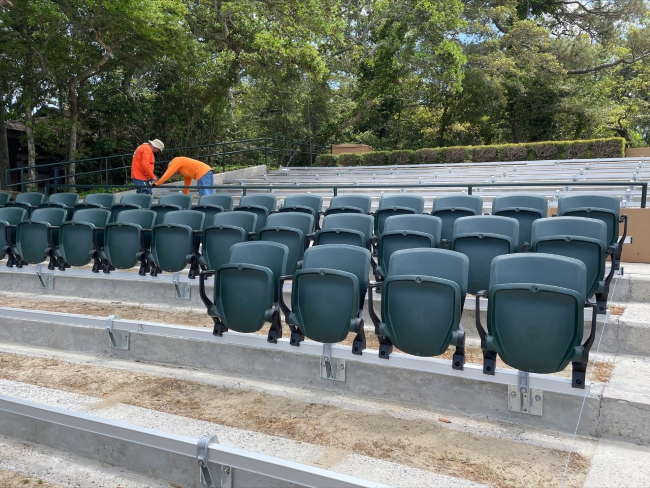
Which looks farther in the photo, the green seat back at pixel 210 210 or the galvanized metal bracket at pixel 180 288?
the green seat back at pixel 210 210

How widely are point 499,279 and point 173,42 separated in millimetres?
12727

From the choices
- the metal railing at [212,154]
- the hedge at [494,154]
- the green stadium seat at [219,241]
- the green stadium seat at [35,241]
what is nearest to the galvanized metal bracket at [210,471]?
the green stadium seat at [219,241]

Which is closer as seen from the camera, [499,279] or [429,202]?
[499,279]

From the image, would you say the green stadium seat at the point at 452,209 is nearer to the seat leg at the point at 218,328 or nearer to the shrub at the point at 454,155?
the seat leg at the point at 218,328

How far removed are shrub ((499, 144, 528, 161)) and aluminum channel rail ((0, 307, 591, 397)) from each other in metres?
14.3

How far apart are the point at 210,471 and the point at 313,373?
4.40 feet

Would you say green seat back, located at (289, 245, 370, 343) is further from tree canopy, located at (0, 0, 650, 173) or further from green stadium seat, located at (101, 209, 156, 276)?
tree canopy, located at (0, 0, 650, 173)

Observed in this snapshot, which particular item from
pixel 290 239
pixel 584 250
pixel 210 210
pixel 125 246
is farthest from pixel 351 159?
pixel 584 250

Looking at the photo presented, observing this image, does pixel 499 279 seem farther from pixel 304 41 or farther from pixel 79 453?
pixel 304 41

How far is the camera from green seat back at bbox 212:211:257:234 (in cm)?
638

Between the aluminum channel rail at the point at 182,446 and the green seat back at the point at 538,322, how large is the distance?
1.36 m

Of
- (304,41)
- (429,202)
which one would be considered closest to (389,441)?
(429,202)

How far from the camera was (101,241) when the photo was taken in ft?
22.9

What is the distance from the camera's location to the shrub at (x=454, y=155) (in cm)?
1736
